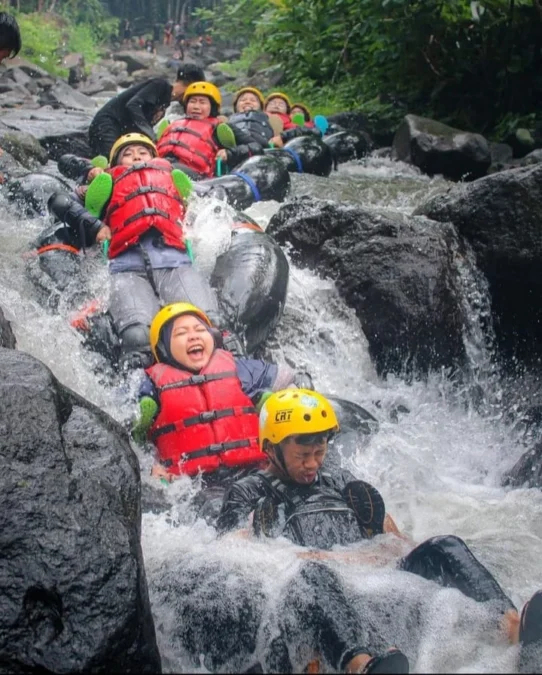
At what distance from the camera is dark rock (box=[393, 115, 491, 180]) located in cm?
1043

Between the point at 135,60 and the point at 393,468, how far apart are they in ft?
86.7

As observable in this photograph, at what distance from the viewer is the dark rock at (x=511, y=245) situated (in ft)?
20.1

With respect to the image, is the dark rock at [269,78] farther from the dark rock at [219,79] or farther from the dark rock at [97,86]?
the dark rock at [97,86]

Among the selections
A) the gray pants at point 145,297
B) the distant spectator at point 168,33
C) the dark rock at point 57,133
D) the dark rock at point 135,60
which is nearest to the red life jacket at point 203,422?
the gray pants at point 145,297

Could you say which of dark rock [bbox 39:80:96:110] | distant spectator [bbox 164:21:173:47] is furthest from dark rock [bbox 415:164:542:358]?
distant spectator [bbox 164:21:173:47]

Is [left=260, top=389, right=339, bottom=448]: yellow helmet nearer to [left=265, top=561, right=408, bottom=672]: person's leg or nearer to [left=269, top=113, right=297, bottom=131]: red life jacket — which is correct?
[left=265, top=561, right=408, bottom=672]: person's leg

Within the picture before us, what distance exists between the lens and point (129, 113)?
28.4 ft

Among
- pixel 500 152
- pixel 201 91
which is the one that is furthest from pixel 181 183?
pixel 500 152

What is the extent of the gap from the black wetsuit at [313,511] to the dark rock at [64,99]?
13640 millimetres

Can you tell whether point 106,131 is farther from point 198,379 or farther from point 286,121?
point 198,379

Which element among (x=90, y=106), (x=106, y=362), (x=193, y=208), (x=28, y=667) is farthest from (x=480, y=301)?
(x=90, y=106)

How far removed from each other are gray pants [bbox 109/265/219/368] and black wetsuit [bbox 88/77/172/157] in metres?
3.21

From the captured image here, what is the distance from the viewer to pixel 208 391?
4547 mm

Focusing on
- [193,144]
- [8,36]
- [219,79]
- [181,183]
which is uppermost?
[8,36]
